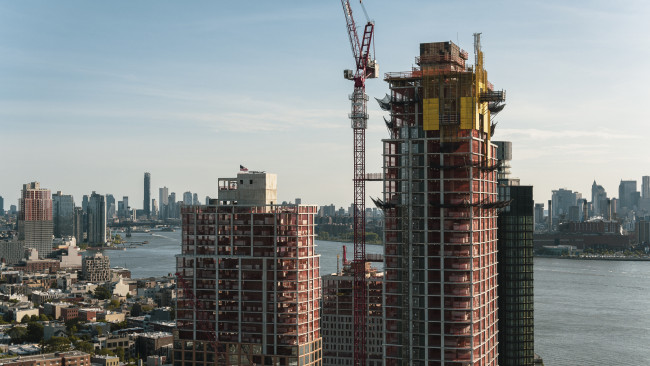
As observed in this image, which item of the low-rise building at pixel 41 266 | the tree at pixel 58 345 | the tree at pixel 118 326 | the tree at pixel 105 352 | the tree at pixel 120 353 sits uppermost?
the low-rise building at pixel 41 266

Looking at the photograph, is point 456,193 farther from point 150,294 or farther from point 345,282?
point 150,294

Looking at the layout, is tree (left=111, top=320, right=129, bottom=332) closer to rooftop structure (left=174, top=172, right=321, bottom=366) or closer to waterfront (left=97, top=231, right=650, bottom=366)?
waterfront (left=97, top=231, right=650, bottom=366)

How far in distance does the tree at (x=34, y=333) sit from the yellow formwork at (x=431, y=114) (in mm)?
64303

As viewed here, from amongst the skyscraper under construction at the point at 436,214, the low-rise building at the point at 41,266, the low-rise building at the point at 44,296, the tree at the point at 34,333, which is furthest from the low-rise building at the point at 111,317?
the low-rise building at the point at 41,266

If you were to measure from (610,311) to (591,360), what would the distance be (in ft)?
105

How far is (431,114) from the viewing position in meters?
35.0

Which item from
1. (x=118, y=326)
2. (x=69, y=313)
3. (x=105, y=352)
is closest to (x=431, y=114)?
(x=105, y=352)

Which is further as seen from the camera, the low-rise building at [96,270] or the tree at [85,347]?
the low-rise building at [96,270]

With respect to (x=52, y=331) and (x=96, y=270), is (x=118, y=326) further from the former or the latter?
(x=96, y=270)

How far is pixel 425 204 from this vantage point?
115 ft

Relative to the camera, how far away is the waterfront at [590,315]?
7300 centimetres

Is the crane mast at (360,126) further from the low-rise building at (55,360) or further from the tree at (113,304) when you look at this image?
the tree at (113,304)

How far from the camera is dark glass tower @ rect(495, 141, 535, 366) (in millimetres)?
57812

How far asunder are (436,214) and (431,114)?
4543mm
